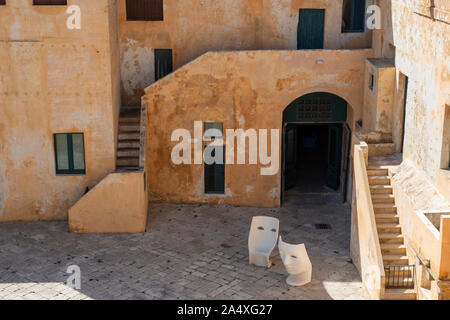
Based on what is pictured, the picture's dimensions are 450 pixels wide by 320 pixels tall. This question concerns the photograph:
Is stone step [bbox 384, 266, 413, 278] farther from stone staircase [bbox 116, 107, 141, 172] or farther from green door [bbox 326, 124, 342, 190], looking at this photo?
stone staircase [bbox 116, 107, 141, 172]

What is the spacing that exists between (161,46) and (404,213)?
10.5 m

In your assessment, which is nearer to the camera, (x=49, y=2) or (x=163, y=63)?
(x=49, y=2)

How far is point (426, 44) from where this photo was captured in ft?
54.5

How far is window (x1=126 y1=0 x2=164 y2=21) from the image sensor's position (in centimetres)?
2248

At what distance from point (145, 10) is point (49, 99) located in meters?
4.79

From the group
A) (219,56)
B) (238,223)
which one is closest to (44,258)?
(238,223)

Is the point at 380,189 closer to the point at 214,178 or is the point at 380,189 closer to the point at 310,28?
the point at 214,178

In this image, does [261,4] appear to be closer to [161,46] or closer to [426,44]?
[161,46]

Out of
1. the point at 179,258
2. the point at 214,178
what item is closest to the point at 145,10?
the point at 214,178

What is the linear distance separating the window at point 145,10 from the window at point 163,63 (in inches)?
44.5

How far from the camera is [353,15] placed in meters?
22.8

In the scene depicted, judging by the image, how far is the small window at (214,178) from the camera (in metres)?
22.6

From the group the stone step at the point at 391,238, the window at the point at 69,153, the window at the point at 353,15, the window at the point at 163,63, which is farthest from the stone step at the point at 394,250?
the window at the point at 163,63

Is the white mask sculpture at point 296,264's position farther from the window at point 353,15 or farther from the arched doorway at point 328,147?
the window at point 353,15
